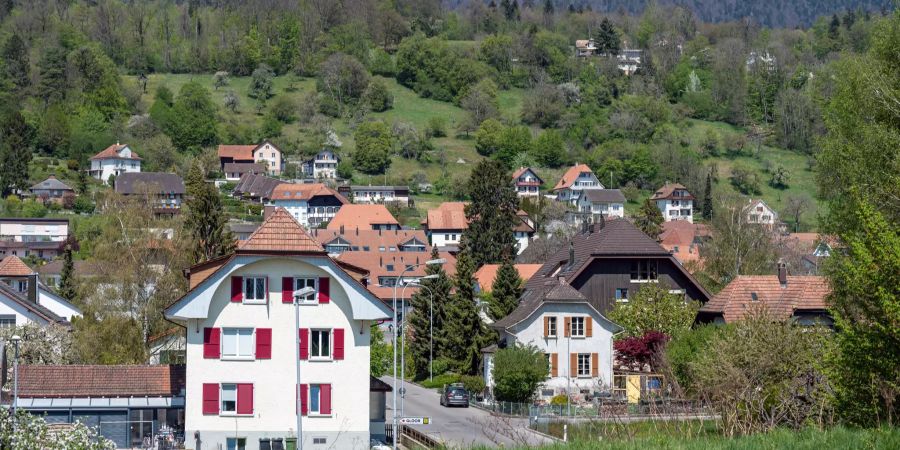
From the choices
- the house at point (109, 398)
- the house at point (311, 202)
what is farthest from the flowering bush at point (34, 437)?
the house at point (311, 202)

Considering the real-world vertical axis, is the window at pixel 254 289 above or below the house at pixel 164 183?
below

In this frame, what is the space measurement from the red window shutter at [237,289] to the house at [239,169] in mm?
141902

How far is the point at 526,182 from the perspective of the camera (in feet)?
614

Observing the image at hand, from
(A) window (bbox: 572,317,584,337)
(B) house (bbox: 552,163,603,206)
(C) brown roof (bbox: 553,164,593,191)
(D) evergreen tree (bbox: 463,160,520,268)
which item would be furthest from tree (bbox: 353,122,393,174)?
(A) window (bbox: 572,317,584,337)

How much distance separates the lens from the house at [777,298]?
58562 millimetres

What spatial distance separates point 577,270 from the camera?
7112 centimetres

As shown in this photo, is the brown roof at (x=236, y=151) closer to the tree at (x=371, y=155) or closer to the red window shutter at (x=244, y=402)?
the tree at (x=371, y=155)

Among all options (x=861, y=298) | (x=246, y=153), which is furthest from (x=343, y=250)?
(x=861, y=298)

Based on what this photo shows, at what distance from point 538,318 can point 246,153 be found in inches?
5348

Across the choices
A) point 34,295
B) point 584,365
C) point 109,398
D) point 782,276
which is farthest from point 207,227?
point 782,276

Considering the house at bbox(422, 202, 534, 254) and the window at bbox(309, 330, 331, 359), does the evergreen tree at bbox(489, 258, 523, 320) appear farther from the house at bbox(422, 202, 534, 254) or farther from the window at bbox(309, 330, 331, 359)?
the house at bbox(422, 202, 534, 254)

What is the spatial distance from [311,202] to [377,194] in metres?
11.3

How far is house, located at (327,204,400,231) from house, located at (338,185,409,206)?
16625 millimetres

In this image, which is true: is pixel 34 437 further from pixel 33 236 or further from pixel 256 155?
pixel 256 155
